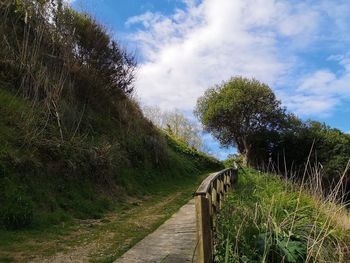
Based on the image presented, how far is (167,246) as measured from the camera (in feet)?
20.4

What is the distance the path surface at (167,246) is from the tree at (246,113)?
26.3 m

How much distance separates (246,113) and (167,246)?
29.0m

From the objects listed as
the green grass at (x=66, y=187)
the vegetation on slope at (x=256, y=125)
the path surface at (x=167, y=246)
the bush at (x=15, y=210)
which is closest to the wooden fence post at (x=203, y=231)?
the path surface at (x=167, y=246)

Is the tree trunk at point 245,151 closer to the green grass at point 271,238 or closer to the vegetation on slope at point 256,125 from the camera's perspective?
the vegetation on slope at point 256,125

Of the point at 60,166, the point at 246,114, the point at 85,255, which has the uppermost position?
the point at 246,114

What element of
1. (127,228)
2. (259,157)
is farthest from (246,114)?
(127,228)

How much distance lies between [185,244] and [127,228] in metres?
2.54

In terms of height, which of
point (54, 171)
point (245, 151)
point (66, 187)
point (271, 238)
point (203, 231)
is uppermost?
point (245, 151)

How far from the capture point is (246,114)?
34.4m

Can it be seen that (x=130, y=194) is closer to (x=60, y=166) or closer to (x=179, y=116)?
(x=60, y=166)

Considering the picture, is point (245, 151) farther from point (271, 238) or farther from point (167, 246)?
point (271, 238)

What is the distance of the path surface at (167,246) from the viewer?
5502 mm

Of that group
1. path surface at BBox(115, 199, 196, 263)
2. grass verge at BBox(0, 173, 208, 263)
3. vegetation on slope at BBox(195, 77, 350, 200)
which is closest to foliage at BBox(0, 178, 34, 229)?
grass verge at BBox(0, 173, 208, 263)

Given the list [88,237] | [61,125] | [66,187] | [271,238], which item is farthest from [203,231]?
[61,125]
